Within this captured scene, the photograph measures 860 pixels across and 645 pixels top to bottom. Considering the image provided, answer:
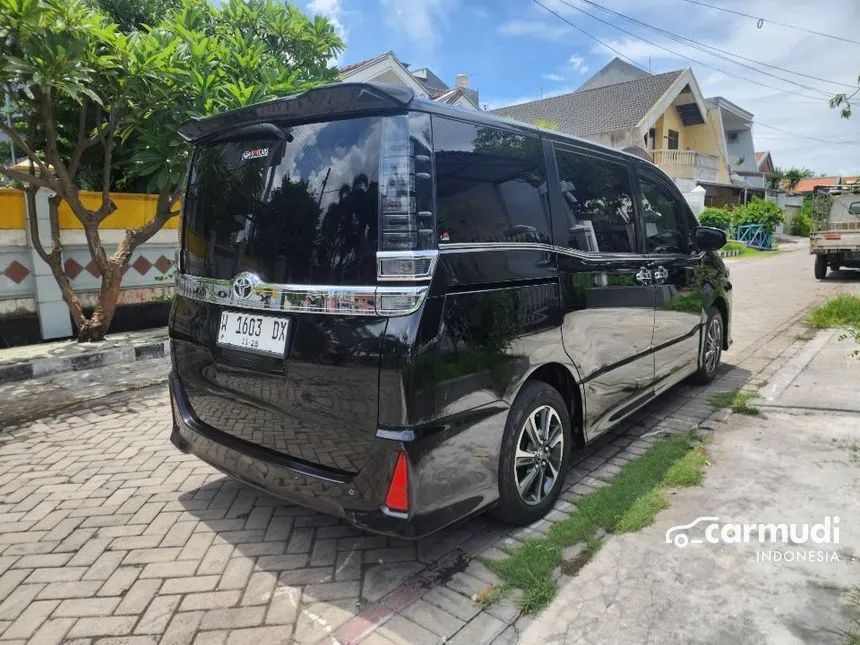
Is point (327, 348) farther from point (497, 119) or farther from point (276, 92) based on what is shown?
point (276, 92)

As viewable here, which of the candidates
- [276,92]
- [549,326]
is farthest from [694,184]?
[549,326]

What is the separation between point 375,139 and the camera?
225cm

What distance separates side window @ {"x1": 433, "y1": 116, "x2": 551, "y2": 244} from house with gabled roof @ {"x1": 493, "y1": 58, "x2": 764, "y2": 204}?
23997 mm

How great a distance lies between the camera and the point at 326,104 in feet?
7.60

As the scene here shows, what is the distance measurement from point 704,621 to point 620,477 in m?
1.23

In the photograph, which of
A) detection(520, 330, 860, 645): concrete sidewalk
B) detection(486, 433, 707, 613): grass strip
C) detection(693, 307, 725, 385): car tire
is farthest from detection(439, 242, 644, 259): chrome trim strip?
detection(693, 307, 725, 385): car tire

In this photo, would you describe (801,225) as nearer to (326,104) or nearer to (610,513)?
(610,513)

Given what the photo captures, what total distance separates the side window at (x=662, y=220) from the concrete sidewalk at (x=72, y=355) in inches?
218

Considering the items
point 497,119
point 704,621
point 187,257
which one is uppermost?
point 497,119

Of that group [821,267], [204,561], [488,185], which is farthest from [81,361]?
[821,267]

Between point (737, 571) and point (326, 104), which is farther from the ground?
point (326, 104)

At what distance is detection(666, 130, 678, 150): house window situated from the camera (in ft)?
102

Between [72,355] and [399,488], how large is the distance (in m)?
5.54

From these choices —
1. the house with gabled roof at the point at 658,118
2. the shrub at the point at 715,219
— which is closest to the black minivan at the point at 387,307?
the shrub at the point at 715,219
